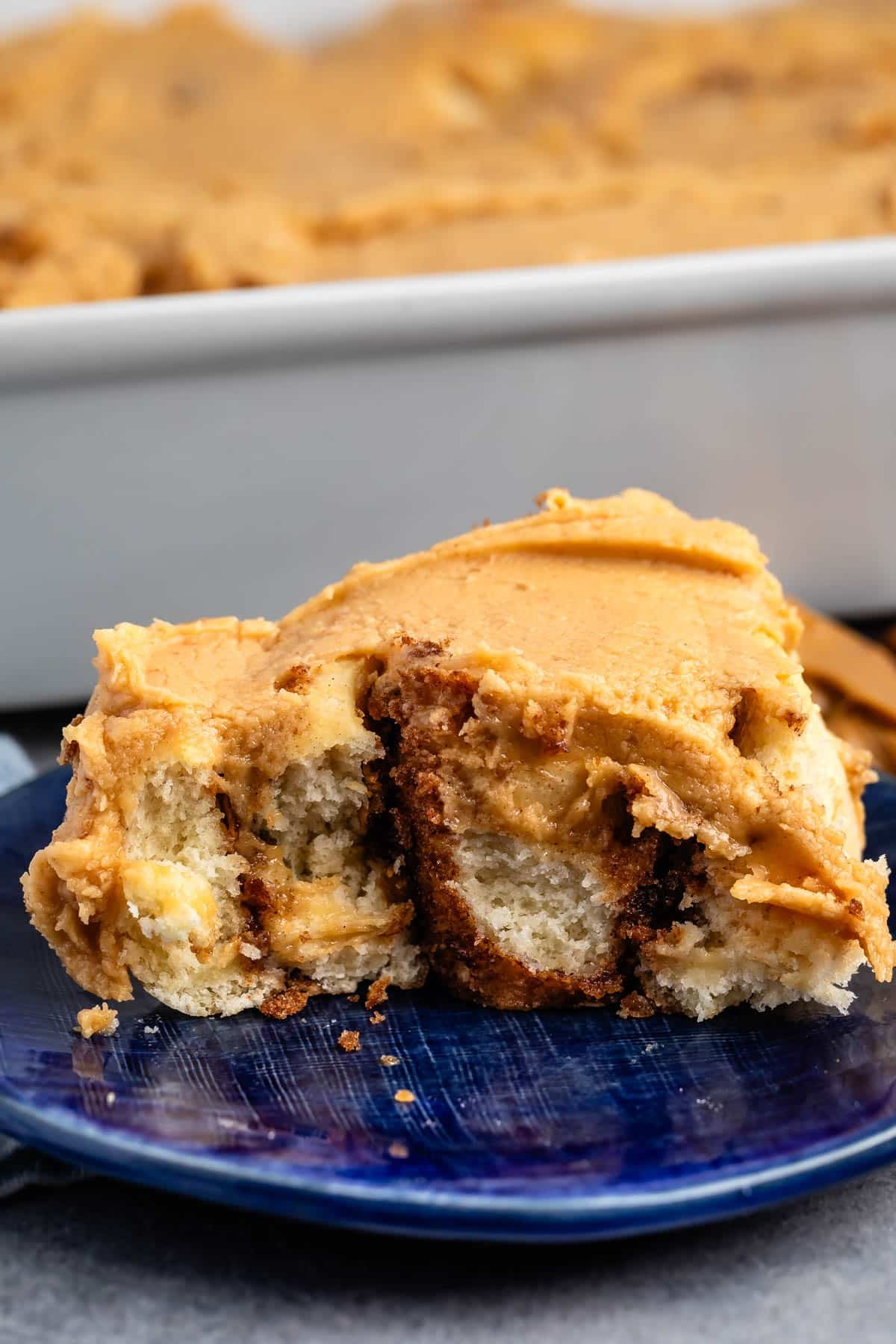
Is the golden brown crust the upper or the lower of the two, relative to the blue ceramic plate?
lower

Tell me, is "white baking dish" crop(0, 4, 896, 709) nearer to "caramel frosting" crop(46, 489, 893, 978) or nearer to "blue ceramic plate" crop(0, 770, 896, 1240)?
"caramel frosting" crop(46, 489, 893, 978)

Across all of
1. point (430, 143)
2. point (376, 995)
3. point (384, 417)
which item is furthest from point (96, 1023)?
point (430, 143)

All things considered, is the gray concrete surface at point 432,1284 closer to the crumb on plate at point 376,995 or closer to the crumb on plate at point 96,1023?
the crumb on plate at point 96,1023

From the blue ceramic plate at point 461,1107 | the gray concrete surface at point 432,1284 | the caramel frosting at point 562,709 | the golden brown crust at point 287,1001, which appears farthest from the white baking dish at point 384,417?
the gray concrete surface at point 432,1284

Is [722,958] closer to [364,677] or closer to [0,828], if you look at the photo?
[364,677]

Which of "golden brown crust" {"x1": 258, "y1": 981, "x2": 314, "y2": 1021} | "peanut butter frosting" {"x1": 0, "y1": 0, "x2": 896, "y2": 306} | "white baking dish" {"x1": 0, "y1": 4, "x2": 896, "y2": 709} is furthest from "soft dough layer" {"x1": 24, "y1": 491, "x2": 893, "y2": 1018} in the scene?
"peanut butter frosting" {"x1": 0, "y1": 0, "x2": 896, "y2": 306}

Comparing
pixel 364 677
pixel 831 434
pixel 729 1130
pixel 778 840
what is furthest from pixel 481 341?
pixel 729 1130
